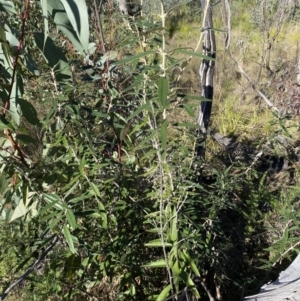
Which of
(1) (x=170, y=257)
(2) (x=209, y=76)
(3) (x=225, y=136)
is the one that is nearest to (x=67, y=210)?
(1) (x=170, y=257)

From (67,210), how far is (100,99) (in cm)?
53

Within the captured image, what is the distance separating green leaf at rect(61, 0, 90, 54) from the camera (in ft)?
2.84

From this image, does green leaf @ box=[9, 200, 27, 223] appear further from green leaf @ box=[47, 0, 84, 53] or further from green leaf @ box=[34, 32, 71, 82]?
green leaf @ box=[47, 0, 84, 53]

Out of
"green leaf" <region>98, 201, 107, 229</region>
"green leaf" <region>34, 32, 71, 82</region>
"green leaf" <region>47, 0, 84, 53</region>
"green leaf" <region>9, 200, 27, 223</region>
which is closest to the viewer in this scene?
"green leaf" <region>47, 0, 84, 53</region>

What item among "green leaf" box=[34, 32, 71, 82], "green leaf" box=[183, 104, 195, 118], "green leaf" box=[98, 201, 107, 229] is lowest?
"green leaf" box=[98, 201, 107, 229]

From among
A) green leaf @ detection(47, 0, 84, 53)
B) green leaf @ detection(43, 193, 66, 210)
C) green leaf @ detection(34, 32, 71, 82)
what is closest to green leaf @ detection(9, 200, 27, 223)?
green leaf @ detection(43, 193, 66, 210)

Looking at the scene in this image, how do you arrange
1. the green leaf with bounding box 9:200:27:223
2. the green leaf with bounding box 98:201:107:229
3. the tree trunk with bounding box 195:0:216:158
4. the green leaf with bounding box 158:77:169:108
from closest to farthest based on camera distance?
the green leaf with bounding box 158:77:169:108, the green leaf with bounding box 98:201:107:229, the green leaf with bounding box 9:200:27:223, the tree trunk with bounding box 195:0:216:158

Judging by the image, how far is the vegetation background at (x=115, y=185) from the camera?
1072 mm

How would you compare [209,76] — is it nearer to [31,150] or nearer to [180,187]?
[180,187]

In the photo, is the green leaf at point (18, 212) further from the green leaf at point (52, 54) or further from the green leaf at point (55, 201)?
the green leaf at point (52, 54)

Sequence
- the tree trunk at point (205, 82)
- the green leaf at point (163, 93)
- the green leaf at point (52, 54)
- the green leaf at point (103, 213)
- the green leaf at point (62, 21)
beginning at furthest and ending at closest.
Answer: the tree trunk at point (205, 82) < the green leaf at point (103, 213) < the green leaf at point (52, 54) < the green leaf at point (62, 21) < the green leaf at point (163, 93)

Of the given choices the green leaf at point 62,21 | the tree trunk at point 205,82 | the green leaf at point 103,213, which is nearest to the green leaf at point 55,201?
the green leaf at point 103,213

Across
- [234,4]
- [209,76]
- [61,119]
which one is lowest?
[61,119]

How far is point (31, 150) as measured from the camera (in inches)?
120
